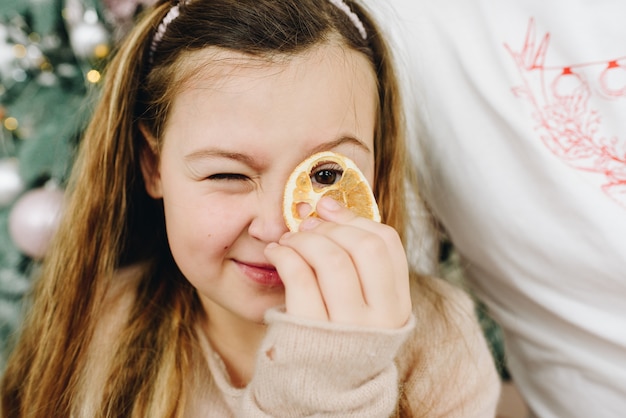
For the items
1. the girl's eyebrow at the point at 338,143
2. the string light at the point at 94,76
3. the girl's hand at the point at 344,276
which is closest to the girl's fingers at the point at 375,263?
the girl's hand at the point at 344,276

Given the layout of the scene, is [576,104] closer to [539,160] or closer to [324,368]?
[539,160]

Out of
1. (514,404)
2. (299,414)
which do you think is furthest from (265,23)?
(514,404)

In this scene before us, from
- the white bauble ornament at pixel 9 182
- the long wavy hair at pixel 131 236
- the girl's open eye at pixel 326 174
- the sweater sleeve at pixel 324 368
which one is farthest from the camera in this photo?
the white bauble ornament at pixel 9 182

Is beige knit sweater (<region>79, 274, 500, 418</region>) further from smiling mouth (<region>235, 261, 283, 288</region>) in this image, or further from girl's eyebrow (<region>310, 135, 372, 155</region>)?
girl's eyebrow (<region>310, 135, 372, 155</region>)

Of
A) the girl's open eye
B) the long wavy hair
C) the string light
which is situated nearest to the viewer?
the girl's open eye

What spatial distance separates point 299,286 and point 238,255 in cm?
14

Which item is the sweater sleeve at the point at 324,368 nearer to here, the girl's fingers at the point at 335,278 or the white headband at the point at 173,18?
the girl's fingers at the point at 335,278

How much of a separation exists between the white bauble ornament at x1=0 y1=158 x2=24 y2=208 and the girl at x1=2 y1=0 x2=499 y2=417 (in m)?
0.25

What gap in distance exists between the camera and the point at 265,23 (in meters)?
0.79

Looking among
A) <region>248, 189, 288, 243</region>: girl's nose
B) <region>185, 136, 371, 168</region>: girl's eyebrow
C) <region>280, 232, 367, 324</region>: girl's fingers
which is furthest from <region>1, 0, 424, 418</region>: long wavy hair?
Result: <region>280, 232, 367, 324</region>: girl's fingers

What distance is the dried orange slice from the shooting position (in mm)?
740

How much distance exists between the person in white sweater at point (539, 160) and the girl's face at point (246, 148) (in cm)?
22

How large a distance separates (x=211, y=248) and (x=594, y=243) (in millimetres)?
601

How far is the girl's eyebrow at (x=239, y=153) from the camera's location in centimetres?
74
